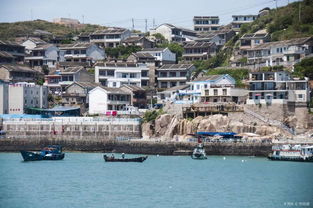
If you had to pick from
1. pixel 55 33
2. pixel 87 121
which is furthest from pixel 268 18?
pixel 55 33

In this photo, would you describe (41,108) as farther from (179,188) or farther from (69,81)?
(179,188)

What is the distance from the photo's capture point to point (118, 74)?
119 metres

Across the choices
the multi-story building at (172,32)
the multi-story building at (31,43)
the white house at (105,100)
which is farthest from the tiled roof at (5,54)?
the multi-story building at (172,32)

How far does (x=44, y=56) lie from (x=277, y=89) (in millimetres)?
55558

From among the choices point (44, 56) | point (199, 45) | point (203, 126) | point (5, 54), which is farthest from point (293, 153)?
point (44, 56)

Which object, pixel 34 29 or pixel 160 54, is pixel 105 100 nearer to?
pixel 160 54

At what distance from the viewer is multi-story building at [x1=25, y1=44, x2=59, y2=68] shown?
134250 mm

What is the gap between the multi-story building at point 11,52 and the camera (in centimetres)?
12622

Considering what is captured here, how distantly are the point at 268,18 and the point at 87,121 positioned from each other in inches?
1875

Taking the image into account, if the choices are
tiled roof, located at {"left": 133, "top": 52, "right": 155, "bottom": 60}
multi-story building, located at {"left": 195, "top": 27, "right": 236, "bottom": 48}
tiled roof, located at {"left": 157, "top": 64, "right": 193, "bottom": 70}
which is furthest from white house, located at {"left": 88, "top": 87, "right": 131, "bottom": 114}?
multi-story building, located at {"left": 195, "top": 27, "right": 236, "bottom": 48}

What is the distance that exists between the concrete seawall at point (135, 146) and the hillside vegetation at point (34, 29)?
216ft

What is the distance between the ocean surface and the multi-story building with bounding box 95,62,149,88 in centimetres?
3536

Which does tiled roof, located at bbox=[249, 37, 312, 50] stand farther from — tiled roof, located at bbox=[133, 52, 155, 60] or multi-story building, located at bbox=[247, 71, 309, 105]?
tiled roof, located at bbox=[133, 52, 155, 60]

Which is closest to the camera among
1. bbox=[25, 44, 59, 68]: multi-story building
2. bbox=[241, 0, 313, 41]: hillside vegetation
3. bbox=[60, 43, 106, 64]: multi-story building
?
bbox=[241, 0, 313, 41]: hillside vegetation
